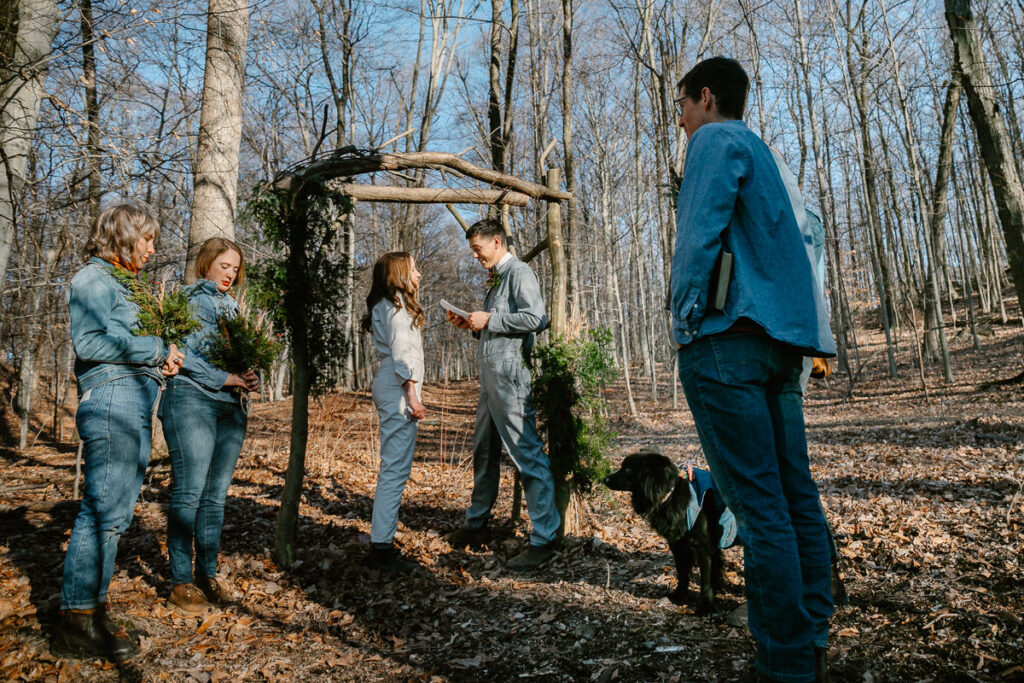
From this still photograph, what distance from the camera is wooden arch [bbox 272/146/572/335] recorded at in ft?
12.5

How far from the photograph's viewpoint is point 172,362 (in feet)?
9.68

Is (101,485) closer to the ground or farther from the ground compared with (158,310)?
closer to the ground

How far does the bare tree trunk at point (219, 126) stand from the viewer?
20.1 ft

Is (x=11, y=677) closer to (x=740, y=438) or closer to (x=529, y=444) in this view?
(x=529, y=444)

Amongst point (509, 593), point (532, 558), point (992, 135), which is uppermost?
point (992, 135)

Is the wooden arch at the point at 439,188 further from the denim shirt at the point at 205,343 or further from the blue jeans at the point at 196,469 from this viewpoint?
the blue jeans at the point at 196,469

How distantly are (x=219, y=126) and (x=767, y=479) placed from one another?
662 centimetres

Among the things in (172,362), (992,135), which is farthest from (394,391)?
(992,135)

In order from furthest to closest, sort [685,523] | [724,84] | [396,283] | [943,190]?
[943,190]
[396,283]
[685,523]
[724,84]

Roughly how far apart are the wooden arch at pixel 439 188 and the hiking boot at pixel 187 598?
2.48 metres

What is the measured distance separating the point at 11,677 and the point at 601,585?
114 inches

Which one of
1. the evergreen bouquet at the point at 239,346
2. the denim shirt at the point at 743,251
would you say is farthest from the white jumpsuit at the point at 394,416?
the denim shirt at the point at 743,251

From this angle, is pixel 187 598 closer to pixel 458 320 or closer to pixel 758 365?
pixel 458 320

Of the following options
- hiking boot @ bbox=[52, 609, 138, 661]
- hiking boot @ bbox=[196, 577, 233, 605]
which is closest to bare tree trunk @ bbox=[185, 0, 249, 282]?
hiking boot @ bbox=[196, 577, 233, 605]
